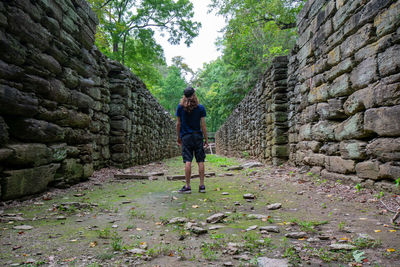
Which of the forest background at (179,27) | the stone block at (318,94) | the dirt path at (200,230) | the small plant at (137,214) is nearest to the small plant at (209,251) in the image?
the dirt path at (200,230)

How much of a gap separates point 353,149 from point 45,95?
4322 millimetres

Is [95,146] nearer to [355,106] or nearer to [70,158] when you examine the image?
[70,158]

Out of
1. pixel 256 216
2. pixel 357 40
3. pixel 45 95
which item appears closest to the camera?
pixel 256 216

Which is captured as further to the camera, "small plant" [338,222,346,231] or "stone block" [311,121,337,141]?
"stone block" [311,121,337,141]

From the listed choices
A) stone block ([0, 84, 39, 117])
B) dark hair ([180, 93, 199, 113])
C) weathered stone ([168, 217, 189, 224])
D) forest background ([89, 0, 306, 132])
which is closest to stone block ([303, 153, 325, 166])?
dark hair ([180, 93, 199, 113])

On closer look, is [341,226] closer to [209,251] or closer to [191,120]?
[209,251]

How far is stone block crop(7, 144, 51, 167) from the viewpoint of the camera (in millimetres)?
2616

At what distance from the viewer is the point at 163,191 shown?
3.94 m

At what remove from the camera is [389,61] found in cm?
258

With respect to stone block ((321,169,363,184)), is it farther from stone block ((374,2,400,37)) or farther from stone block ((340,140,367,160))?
stone block ((374,2,400,37))

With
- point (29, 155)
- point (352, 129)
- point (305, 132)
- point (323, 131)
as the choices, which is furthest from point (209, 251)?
point (305, 132)

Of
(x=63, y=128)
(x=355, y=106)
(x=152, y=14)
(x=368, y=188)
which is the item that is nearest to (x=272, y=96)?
(x=355, y=106)

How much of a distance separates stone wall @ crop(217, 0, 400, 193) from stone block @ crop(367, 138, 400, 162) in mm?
11

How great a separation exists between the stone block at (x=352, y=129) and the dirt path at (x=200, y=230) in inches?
28.1
